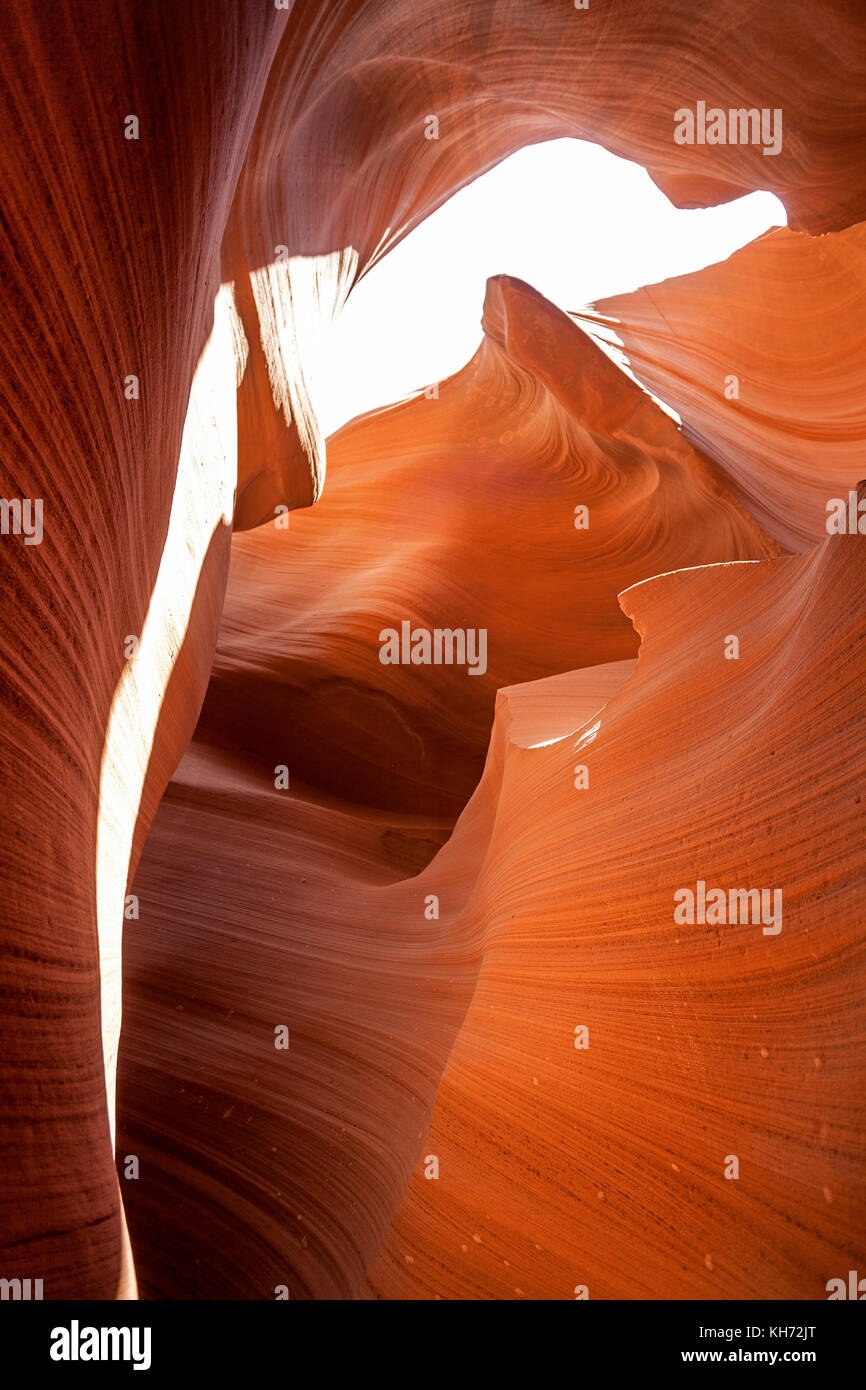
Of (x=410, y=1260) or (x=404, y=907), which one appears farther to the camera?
(x=404, y=907)

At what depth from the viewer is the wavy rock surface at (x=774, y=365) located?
507 centimetres

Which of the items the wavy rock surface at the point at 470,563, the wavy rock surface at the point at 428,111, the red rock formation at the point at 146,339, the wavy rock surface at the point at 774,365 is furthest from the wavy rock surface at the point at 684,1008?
the wavy rock surface at the point at 470,563

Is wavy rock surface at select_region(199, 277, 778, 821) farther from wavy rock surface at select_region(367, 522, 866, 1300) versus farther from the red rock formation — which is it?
wavy rock surface at select_region(367, 522, 866, 1300)

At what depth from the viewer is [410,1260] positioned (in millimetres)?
2471

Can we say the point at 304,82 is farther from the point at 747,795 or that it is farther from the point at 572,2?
the point at 747,795

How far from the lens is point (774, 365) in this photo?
5.61 metres

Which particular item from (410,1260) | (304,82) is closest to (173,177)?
(304,82)

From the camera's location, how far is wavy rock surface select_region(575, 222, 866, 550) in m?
5.07

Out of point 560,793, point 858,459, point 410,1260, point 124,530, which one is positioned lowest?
point 410,1260

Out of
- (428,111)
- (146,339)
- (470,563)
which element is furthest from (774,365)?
(146,339)

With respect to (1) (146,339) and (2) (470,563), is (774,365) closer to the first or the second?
(2) (470,563)

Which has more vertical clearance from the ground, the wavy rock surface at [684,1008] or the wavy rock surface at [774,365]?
the wavy rock surface at [774,365]

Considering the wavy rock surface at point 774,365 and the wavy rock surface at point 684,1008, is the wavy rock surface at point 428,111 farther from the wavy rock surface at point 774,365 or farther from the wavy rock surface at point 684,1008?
the wavy rock surface at point 684,1008
